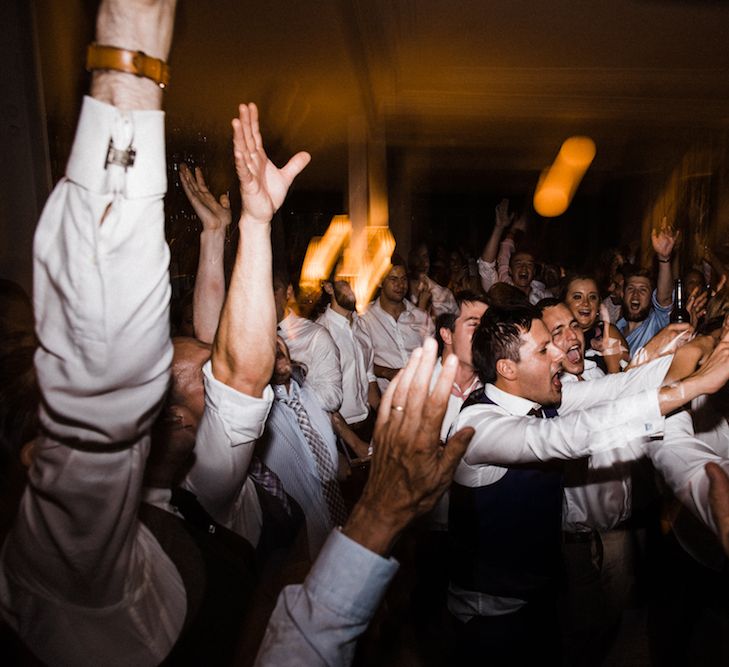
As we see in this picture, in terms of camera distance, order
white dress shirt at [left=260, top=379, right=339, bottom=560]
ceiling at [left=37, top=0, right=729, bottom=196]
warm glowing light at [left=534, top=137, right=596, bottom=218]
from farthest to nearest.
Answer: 1. warm glowing light at [left=534, top=137, right=596, bottom=218]
2. ceiling at [left=37, top=0, right=729, bottom=196]
3. white dress shirt at [left=260, top=379, right=339, bottom=560]

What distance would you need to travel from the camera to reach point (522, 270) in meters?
5.61

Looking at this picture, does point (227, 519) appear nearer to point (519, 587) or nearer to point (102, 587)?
point (102, 587)

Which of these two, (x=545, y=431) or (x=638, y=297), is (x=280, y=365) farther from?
(x=638, y=297)

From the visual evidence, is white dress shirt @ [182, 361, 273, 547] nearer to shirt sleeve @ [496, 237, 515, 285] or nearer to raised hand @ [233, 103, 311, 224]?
raised hand @ [233, 103, 311, 224]

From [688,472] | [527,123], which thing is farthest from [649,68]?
[688,472]

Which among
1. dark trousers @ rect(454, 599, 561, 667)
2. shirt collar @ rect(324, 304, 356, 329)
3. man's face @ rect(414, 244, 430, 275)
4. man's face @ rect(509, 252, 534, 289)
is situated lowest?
dark trousers @ rect(454, 599, 561, 667)

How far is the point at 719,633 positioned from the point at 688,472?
0.84 metres

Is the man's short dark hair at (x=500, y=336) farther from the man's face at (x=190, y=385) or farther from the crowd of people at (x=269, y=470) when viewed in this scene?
the man's face at (x=190, y=385)

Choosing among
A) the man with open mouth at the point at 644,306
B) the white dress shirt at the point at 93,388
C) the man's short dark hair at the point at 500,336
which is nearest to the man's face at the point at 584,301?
the man with open mouth at the point at 644,306

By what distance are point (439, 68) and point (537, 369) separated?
517 cm

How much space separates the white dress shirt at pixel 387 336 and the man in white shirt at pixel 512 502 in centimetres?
258

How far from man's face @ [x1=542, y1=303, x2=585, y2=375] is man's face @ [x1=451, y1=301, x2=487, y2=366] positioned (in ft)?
1.29

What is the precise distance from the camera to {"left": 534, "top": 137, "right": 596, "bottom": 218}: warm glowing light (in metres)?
10.0

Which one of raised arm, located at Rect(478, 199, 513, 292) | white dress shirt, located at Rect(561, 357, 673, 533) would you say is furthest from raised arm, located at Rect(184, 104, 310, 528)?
raised arm, located at Rect(478, 199, 513, 292)
